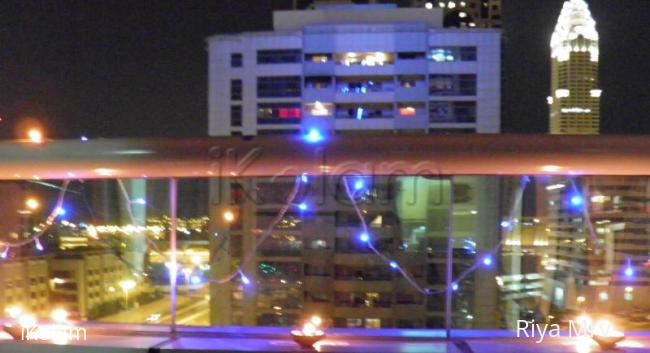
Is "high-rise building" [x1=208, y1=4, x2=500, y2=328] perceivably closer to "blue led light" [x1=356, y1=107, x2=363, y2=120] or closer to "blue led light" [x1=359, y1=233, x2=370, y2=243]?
"blue led light" [x1=359, y1=233, x2=370, y2=243]

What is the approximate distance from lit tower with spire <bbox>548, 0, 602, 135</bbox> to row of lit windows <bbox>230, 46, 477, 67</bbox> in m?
26.7

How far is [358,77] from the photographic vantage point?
191ft

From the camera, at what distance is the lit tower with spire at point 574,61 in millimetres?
86106

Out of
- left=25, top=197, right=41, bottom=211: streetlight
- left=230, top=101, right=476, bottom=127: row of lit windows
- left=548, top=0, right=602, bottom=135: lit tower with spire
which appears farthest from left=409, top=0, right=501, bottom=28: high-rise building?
left=25, top=197, right=41, bottom=211: streetlight

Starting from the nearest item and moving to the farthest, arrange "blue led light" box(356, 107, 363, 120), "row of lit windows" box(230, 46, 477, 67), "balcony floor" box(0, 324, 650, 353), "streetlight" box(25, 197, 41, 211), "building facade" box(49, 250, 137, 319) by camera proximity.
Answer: "balcony floor" box(0, 324, 650, 353) < "streetlight" box(25, 197, 41, 211) < "building facade" box(49, 250, 137, 319) < "blue led light" box(356, 107, 363, 120) < "row of lit windows" box(230, 46, 477, 67)

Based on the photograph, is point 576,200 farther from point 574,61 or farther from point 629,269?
Answer: point 574,61

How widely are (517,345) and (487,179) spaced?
126 cm

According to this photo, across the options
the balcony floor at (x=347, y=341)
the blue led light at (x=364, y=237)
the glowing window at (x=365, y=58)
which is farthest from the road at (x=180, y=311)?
the glowing window at (x=365, y=58)

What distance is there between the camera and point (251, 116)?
57969 millimetres

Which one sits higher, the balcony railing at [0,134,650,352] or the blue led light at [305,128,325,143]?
the blue led light at [305,128,325,143]

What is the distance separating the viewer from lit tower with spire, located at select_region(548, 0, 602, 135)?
86106 millimetres

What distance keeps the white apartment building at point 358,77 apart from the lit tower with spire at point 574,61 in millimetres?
26311

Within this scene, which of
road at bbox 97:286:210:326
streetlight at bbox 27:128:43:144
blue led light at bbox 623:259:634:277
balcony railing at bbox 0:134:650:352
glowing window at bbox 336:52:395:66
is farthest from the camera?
glowing window at bbox 336:52:395:66

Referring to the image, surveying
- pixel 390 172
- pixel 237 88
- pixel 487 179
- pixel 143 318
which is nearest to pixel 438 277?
pixel 487 179
